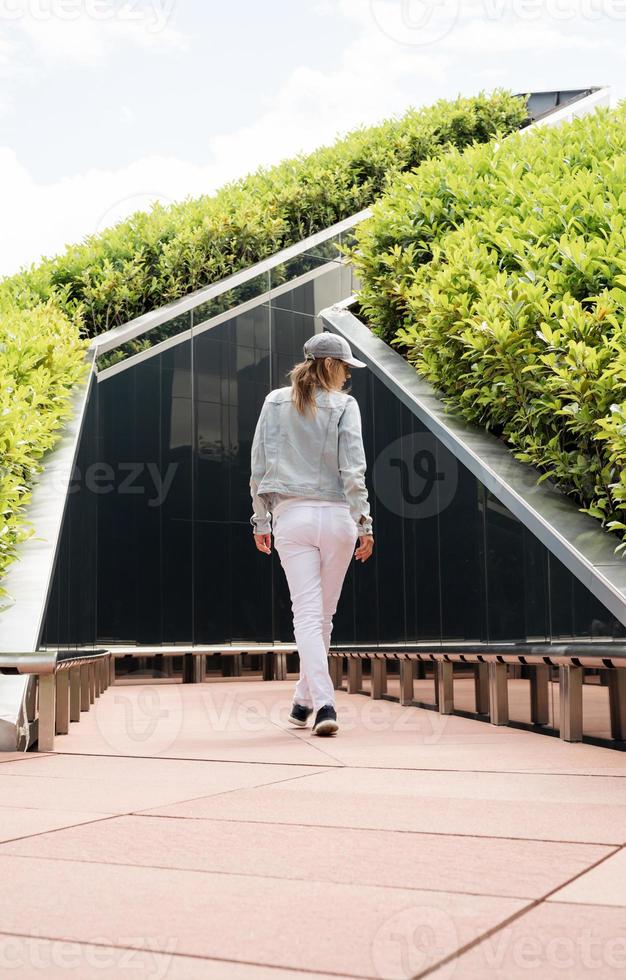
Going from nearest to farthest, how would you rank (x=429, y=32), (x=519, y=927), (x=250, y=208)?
(x=519, y=927)
(x=429, y=32)
(x=250, y=208)

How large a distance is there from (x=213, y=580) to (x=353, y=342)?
332cm

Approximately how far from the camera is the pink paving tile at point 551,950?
1862 millimetres

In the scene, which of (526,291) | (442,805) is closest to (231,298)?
(526,291)

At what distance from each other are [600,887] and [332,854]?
713 mm

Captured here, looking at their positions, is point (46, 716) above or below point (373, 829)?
above

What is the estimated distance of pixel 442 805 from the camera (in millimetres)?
3473

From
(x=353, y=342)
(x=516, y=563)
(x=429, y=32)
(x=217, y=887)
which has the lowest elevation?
(x=217, y=887)

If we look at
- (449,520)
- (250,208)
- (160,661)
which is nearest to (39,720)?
(449,520)

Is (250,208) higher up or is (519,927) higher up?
(250,208)

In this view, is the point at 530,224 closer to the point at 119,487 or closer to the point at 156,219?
the point at 119,487

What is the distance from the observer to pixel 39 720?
16.7ft

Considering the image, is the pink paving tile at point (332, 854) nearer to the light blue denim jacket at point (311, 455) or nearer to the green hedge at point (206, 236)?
the light blue denim jacket at point (311, 455)

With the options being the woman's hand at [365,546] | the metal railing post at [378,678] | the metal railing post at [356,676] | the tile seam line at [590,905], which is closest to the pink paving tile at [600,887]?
the tile seam line at [590,905]

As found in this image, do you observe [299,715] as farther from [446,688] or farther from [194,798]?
[194,798]
